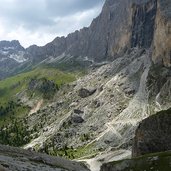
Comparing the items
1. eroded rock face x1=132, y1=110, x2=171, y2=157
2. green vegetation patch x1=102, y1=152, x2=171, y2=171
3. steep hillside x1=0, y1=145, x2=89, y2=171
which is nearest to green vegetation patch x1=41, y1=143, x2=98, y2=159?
steep hillside x1=0, y1=145, x2=89, y2=171

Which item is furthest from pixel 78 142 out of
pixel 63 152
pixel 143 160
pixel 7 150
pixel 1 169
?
pixel 1 169

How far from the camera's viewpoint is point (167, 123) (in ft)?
297

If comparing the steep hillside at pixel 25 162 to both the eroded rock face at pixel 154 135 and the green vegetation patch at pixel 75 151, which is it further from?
the green vegetation patch at pixel 75 151

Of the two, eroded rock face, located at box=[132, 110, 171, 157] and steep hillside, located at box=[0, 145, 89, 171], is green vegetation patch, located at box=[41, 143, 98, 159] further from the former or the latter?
eroded rock face, located at box=[132, 110, 171, 157]

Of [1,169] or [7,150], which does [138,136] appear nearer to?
[7,150]

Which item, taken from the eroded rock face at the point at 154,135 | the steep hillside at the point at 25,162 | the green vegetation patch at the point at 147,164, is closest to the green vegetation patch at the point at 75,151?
the steep hillside at the point at 25,162

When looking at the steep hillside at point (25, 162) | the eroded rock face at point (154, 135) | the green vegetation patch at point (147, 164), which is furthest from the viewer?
the eroded rock face at point (154, 135)

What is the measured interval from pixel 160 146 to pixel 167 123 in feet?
18.2

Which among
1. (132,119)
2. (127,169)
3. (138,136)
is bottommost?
(127,169)

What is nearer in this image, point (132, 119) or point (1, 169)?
point (1, 169)

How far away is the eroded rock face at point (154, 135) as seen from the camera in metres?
88.8

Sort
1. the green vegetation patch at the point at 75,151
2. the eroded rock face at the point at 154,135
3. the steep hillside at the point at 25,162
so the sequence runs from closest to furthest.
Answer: the steep hillside at the point at 25,162 → the eroded rock face at the point at 154,135 → the green vegetation patch at the point at 75,151

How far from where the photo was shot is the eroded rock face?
88812 mm

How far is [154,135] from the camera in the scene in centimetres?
9081
